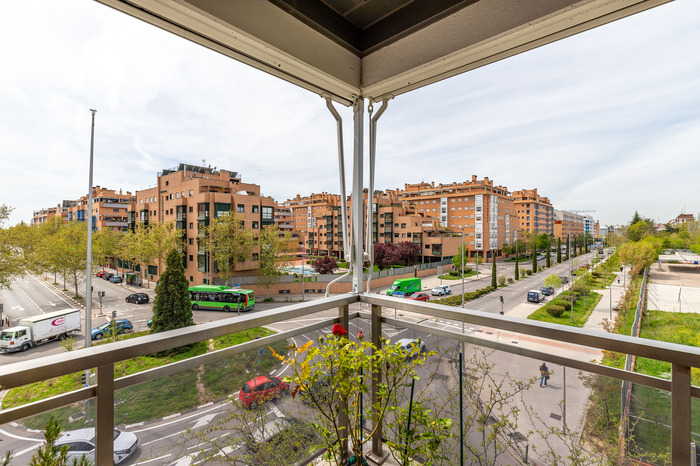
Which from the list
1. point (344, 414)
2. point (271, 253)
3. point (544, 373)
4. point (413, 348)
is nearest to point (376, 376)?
point (344, 414)

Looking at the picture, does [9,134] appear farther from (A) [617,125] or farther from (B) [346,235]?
(A) [617,125]

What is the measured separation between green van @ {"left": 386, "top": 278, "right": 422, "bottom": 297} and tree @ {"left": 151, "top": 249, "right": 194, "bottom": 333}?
142 cm

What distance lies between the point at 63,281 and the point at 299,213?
6.41 feet

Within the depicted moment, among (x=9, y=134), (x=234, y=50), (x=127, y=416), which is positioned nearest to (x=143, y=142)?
(x=9, y=134)

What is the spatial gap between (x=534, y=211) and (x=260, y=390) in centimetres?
254

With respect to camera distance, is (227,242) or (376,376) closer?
(376,376)

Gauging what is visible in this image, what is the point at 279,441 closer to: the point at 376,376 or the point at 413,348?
the point at 376,376

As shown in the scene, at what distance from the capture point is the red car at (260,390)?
120cm

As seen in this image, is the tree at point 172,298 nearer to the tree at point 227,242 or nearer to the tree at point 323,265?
the tree at point 227,242

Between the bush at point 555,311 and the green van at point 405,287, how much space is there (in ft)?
3.34

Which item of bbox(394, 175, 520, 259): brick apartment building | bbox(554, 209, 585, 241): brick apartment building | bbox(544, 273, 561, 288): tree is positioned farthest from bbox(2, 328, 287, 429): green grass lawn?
bbox(544, 273, 561, 288): tree

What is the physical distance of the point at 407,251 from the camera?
3.09 meters

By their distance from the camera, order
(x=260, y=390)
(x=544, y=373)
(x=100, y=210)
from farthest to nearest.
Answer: (x=100, y=210) < (x=260, y=390) < (x=544, y=373)

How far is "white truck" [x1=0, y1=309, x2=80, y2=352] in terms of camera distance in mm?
1133
